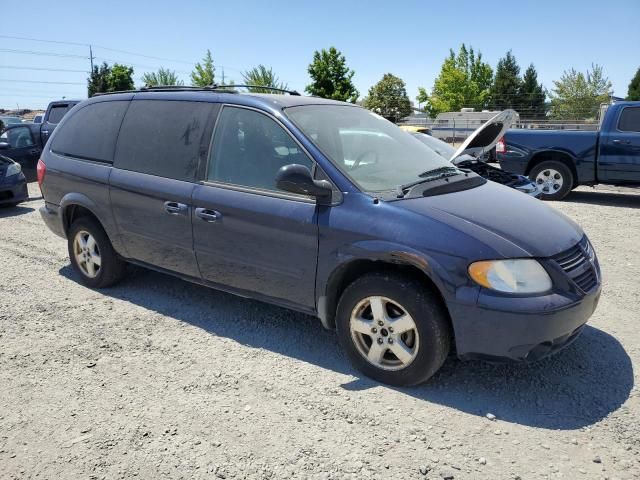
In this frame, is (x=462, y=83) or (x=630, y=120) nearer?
(x=630, y=120)

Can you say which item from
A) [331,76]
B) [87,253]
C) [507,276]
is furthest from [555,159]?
[331,76]

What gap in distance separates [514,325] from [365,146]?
170 centimetres

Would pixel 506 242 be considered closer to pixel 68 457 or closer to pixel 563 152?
pixel 68 457

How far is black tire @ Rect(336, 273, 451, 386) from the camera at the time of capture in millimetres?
2973

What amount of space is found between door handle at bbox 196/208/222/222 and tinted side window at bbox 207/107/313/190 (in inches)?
9.8

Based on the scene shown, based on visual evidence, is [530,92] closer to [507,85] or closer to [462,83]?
[507,85]

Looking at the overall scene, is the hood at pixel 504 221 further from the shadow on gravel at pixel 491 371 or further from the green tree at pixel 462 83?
the green tree at pixel 462 83

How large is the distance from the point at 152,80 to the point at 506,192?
5883cm

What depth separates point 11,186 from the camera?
9148mm

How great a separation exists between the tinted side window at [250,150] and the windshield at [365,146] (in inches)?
6.8

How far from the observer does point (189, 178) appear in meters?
3.99

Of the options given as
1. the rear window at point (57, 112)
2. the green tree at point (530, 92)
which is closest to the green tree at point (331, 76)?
the rear window at point (57, 112)

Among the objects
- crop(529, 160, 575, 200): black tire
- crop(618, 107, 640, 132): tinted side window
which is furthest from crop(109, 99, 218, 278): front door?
crop(618, 107, 640, 132): tinted side window

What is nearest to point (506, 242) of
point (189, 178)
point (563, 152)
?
point (189, 178)
